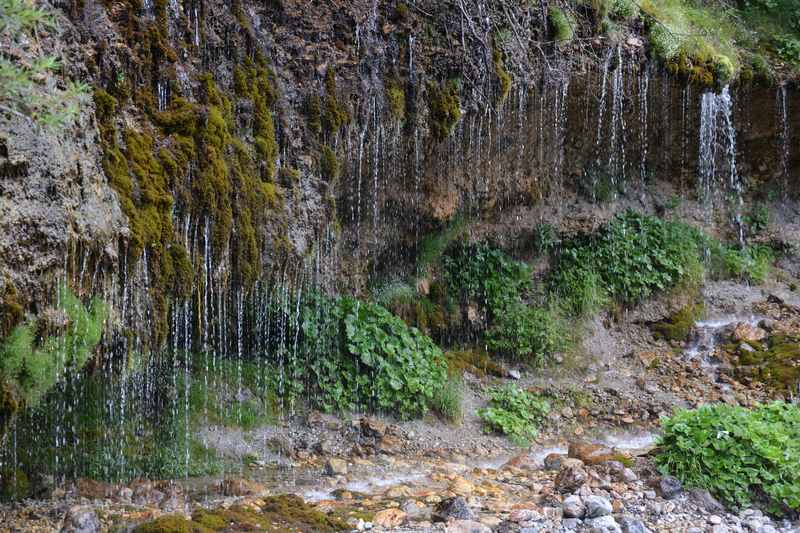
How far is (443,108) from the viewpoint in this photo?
835 cm

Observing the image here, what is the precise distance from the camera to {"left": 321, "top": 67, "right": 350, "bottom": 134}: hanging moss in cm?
741

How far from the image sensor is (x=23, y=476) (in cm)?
635

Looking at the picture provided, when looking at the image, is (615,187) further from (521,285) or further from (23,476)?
(23,476)

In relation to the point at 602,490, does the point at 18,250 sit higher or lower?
higher

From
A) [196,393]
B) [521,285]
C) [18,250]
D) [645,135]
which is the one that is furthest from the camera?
[645,135]

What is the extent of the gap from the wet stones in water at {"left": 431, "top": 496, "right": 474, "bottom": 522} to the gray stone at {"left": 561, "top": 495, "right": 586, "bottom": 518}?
2.27 feet

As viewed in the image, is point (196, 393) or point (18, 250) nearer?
point (18, 250)

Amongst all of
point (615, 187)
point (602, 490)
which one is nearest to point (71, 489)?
point (602, 490)

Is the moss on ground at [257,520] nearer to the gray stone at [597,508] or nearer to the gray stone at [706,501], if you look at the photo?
the gray stone at [597,508]

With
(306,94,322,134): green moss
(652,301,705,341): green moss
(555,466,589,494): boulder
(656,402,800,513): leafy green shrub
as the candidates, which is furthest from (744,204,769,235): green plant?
(306,94,322,134): green moss

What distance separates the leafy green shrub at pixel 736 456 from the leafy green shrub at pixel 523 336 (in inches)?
162

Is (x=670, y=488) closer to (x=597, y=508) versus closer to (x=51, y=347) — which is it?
(x=597, y=508)

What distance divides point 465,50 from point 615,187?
459 cm

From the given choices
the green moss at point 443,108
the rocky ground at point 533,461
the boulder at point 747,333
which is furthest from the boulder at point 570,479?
the boulder at point 747,333
